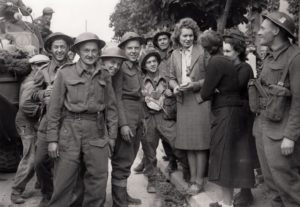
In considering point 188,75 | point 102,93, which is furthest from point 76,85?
point 188,75

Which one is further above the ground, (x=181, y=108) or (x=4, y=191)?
(x=181, y=108)

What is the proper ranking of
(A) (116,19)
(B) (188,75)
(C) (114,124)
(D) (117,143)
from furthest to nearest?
(A) (116,19), (B) (188,75), (D) (117,143), (C) (114,124)

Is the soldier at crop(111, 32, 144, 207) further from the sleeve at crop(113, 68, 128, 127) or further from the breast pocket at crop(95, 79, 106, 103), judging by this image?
the breast pocket at crop(95, 79, 106, 103)

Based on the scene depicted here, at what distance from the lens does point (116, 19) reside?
1483 inches

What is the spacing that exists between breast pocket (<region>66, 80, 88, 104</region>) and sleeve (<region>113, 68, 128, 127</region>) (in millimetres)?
775

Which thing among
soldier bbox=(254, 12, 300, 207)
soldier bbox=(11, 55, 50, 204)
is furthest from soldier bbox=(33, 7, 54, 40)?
soldier bbox=(254, 12, 300, 207)

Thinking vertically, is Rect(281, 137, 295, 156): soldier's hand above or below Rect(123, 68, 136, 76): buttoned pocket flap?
below

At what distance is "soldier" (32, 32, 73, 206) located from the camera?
17.5ft

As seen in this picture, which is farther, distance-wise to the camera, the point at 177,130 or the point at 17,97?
the point at 17,97

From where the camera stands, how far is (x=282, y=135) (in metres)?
4.03

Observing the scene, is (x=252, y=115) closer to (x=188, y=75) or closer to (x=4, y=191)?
(x=188, y=75)

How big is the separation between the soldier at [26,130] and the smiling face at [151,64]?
1.49 metres

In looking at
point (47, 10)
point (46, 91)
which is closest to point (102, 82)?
point (46, 91)

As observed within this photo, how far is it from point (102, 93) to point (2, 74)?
2.36 meters
